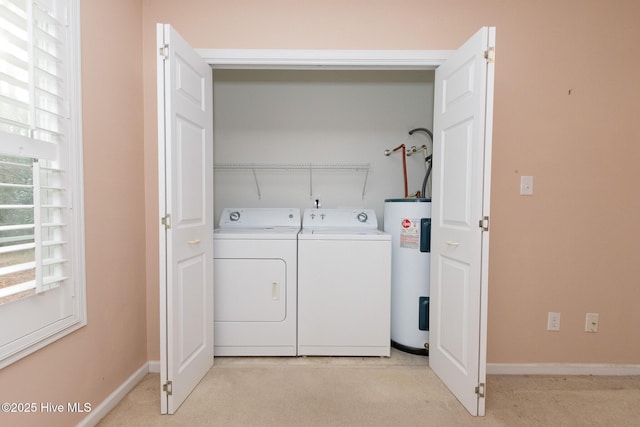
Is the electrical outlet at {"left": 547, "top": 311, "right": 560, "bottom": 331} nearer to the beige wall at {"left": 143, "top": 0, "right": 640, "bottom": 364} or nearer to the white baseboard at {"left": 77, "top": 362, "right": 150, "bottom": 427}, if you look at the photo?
the beige wall at {"left": 143, "top": 0, "right": 640, "bottom": 364}

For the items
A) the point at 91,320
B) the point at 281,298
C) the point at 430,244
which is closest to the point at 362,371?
the point at 281,298

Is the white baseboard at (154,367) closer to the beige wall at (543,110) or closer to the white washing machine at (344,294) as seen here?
the beige wall at (543,110)

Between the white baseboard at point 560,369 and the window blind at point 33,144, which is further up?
the window blind at point 33,144

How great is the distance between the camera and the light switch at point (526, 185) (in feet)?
6.32

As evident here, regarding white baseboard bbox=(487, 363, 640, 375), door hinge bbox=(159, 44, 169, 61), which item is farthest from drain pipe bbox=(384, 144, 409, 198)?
door hinge bbox=(159, 44, 169, 61)

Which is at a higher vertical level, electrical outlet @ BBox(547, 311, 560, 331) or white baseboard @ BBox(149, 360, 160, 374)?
electrical outlet @ BBox(547, 311, 560, 331)

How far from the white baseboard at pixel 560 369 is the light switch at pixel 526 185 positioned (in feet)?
3.63

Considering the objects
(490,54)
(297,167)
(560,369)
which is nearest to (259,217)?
(297,167)

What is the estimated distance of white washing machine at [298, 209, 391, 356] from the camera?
6.82 feet

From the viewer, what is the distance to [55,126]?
50.8 inches

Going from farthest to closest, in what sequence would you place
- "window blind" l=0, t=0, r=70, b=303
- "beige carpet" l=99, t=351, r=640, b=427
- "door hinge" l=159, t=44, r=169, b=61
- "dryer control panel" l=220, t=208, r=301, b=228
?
1. "dryer control panel" l=220, t=208, r=301, b=228
2. "beige carpet" l=99, t=351, r=640, b=427
3. "door hinge" l=159, t=44, r=169, b=61
4. "window blind" l=0, t=0, r=70, b=303

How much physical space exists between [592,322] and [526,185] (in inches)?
38.3

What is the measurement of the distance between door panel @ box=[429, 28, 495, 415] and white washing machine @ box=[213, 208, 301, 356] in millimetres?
940

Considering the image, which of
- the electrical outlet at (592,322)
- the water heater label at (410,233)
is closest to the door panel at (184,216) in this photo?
the water heater label at (410,233)
